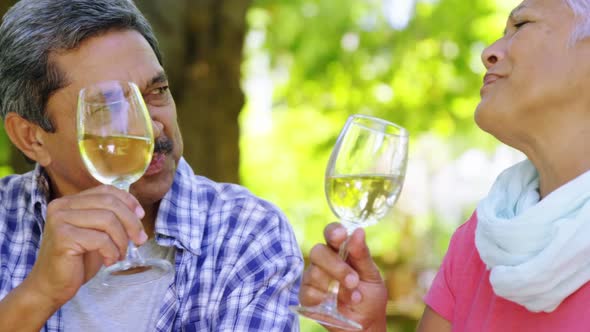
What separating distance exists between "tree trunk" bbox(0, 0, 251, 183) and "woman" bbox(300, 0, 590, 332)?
9.48ft

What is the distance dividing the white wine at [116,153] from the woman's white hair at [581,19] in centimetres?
108

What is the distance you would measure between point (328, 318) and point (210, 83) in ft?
10.8

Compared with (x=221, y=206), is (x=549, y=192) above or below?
above

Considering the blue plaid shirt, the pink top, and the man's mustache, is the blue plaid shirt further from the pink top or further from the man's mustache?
the pink top


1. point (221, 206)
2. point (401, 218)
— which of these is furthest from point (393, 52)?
point (221, 206)

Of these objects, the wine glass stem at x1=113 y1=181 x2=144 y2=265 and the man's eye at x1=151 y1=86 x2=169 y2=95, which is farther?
the man's eye at x1=151 y1=86 x2=169 y2=95

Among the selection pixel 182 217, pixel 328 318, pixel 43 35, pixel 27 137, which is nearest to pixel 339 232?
pixel 328 318

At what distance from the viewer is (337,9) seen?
8.40 meters

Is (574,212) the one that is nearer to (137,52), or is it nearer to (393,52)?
(137,52)

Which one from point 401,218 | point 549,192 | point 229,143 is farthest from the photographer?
point 401,218

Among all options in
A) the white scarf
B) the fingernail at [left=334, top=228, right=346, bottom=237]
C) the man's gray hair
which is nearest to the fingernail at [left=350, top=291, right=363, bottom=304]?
the fingernail at [left=334, top=228, right=346, bottom=237]

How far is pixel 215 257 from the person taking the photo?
8.88 ft

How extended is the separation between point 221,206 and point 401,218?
893 centimetres

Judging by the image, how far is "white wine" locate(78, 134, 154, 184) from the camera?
6.52 feet
